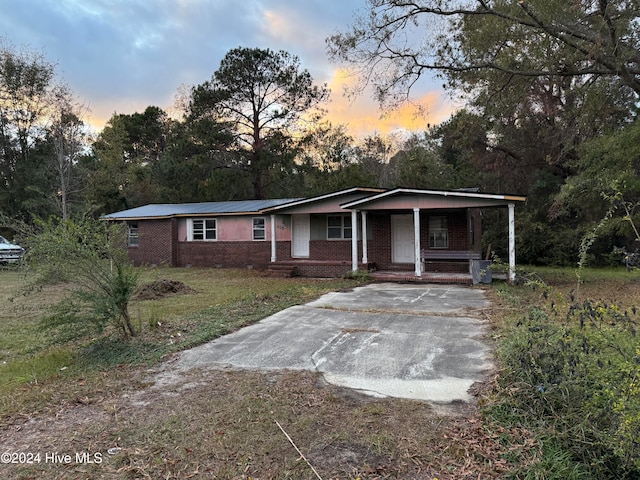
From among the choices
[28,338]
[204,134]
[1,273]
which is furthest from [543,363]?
[204,134]

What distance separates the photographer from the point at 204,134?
25.2 m

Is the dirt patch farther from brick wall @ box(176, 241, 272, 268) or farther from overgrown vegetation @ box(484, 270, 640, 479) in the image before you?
overgrown vegetation @ box(484, 270, 640, 479)

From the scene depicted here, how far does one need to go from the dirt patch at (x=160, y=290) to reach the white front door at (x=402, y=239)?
821 cm

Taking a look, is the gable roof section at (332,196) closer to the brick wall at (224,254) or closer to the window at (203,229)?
the brick wall at (224,254)

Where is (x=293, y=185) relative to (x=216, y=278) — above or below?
above

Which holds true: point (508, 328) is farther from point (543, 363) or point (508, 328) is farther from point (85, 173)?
point (85, 173)

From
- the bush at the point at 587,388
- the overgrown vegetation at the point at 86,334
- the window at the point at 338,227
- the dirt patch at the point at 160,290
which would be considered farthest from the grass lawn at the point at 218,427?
the window at the point at 338,227

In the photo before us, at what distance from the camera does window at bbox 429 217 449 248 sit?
1584 centimetres

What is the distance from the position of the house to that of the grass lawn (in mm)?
9410

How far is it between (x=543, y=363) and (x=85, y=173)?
2846cm

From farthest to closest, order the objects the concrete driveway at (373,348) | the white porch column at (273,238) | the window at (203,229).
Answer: the window at (203,229) < the white porch column at (273,238) < the concrete driveway at (373,348)

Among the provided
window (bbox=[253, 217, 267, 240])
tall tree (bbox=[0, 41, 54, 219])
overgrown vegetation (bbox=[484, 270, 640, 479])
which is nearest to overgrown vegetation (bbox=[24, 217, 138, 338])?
overgrown vegetation (bbox=[484, 270, 640, 479])

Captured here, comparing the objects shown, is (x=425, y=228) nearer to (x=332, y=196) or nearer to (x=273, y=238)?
(x=332, y=196)

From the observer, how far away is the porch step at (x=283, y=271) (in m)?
16.0
